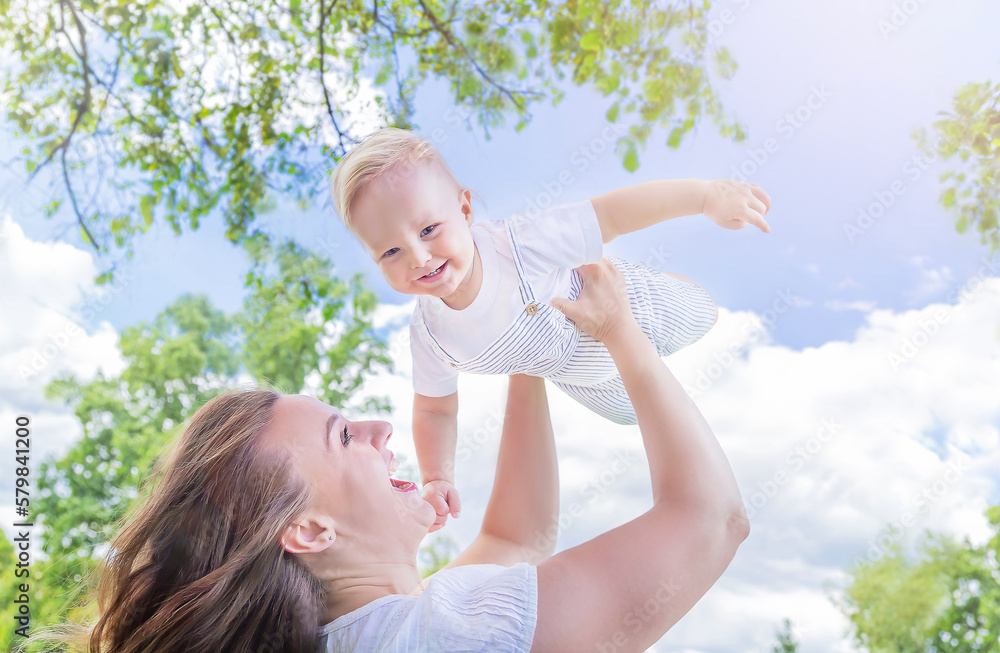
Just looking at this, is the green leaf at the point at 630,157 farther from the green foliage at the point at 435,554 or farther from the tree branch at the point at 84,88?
the tree branch at the point at 84,88

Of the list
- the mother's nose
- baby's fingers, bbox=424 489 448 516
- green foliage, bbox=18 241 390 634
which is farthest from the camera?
green foliage, bbox=18 241 390 634

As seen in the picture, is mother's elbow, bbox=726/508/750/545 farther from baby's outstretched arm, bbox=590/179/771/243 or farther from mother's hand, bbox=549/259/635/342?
baby's outstretched arm, bbox=590/179/771/243

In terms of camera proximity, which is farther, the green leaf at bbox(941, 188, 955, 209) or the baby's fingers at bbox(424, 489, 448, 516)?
the green leaf at bbox(941, 188, 955, 209)

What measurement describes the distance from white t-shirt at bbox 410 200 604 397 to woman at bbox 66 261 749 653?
0.90 feet

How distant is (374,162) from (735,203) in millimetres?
628

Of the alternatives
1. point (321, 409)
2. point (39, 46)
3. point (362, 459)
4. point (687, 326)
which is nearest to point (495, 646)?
point (362, 459)

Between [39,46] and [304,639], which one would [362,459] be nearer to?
[304,639]

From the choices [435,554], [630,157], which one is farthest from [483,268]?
[435,554]

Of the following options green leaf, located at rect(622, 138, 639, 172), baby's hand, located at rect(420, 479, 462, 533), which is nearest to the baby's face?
baby's hand, located at rect(420, 479, 462, 533)

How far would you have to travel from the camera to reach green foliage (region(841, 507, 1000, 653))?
8.08 ft

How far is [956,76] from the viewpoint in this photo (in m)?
2.14

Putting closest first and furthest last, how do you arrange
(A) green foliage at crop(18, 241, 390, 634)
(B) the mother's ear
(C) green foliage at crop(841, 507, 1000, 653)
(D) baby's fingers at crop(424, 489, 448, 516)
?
(B) the mother's ear → (D) baby's fingers at crop(424, 489, 448, 516) → (C) green foliage at crop(841, 507, 1000, 653) → (A) green foliage at crop(18, 241, 390, 634)

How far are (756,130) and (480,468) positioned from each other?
4.66ft

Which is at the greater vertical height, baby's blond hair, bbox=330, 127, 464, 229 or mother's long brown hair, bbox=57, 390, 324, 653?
baby's blond hair, bbox=330, 127, 464, 229
